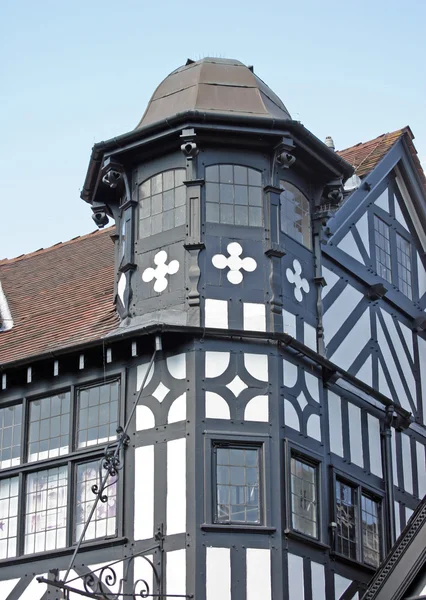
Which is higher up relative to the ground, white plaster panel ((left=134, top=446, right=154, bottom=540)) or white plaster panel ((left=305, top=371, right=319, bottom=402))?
white plaster panel ((left=305, top=371, right=319, bottom=402))

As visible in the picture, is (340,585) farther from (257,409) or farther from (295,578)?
(257,409)

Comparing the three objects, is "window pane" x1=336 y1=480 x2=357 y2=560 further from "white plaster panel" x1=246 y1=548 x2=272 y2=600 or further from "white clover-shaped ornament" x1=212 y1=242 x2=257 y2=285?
"white clover-shaped ornament" x1=212 y1=242 x2=257 y2=285

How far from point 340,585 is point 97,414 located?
4.43 m

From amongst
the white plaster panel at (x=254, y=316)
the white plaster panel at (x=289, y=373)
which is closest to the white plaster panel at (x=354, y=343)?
the white plaster panel at (x=289, y=373)

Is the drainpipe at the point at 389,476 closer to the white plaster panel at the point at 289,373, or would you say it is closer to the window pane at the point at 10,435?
the white plaster panel at the point at 289,373

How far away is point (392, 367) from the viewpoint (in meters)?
24.3

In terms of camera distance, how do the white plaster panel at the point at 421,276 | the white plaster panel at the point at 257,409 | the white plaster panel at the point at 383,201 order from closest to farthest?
the white plaster panel at the point at 257,409 → the white plaster panel at the point at 383,201 → the white plaster panel at the point at 421,276

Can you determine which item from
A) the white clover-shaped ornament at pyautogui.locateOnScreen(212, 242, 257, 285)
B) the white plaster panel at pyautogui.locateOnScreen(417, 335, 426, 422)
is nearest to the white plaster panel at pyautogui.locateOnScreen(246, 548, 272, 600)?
the white clover-shaped ornament at pyautogui.locateOnScreen(212, 242, 257, 285)

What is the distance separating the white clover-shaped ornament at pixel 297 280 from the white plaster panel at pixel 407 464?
3.90 m

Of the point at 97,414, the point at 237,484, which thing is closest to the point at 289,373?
the point at 237,484

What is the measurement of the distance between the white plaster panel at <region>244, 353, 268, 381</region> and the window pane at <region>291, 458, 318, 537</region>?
1306 millimetres

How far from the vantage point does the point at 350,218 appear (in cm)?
2416

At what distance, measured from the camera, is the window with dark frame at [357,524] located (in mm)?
20891

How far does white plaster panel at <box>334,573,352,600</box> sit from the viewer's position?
20.2 metres
